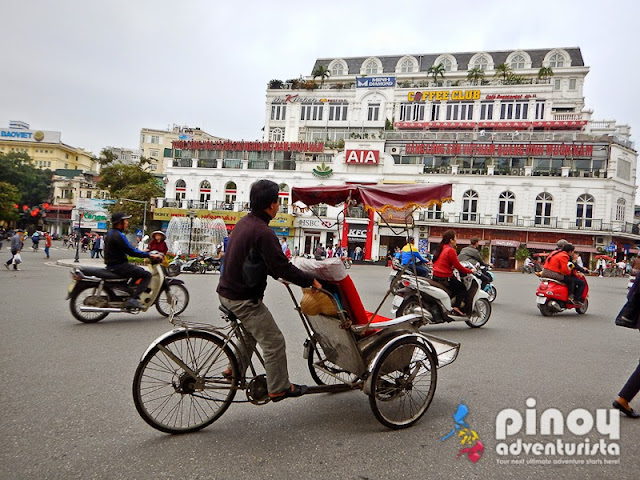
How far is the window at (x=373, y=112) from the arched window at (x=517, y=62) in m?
18.6

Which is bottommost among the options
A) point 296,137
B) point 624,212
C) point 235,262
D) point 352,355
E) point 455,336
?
point 455,336

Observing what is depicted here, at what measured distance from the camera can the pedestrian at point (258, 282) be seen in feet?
11.0

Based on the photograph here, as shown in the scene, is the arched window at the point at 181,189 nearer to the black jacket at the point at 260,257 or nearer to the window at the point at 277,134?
the window at the point at 277,134

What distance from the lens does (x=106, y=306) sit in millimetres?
7469

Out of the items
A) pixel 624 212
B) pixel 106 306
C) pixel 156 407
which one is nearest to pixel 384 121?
pixel 624 212

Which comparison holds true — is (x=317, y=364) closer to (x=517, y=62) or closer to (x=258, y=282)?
(x=258, y=282)

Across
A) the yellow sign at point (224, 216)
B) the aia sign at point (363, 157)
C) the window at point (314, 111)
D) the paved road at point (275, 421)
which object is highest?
the window at point (314, 111)

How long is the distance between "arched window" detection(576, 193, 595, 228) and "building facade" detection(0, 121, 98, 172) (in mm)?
80810

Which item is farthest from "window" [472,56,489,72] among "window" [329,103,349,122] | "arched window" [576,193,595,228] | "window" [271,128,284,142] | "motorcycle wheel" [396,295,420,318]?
"motorcycle wheel" [396,295,420,318]

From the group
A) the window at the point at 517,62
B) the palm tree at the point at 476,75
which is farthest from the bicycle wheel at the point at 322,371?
the window at the point at 517,62

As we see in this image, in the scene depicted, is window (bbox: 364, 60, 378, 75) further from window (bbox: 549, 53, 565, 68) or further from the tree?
the tree

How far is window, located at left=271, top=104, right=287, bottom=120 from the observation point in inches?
2255

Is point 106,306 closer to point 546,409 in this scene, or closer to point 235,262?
point 235,262

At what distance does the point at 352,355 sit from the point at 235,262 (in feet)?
4.23
